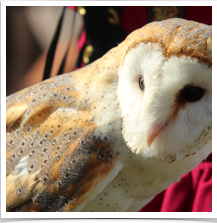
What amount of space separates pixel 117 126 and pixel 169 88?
216 millimetres

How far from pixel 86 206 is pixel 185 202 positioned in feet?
2.01

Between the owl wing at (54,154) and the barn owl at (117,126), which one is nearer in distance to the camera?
the barn owl at (117,126)

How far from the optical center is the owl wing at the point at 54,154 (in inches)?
25.1

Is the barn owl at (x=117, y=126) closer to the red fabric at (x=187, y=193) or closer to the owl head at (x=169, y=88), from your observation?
the owl head at (x=169, y=88)

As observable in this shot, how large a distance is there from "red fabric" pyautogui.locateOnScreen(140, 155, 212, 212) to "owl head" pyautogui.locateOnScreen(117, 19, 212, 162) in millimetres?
634

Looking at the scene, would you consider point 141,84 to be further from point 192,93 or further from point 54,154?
point 54,154

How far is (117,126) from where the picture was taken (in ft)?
1.99

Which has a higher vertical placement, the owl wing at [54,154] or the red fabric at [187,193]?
the owl wing at [54,154]

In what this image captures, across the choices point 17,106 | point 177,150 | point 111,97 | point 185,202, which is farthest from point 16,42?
point 185,202

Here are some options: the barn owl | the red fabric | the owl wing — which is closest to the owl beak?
the barn owl

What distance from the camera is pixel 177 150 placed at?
1.67 feet

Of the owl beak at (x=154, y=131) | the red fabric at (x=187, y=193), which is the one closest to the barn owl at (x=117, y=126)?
the owl beak at (x=154, y=131)

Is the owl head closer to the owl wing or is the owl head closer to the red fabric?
the owl wing

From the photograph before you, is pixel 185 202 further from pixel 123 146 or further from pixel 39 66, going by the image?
pixel 39 66
